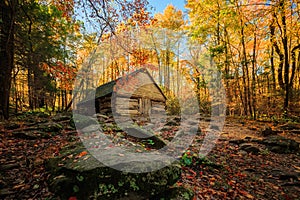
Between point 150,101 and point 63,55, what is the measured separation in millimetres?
7990

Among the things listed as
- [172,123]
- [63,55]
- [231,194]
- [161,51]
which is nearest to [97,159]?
[231,194]

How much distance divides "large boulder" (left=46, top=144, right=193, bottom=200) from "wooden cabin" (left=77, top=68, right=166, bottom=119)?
335 inches


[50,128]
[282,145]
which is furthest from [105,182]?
[282,145]

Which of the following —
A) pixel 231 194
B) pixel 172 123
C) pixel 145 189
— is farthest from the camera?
pixel 172 123

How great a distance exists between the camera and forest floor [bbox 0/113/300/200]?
2594 millimetres

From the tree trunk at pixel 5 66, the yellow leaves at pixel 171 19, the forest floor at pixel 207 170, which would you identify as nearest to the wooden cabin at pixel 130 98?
the tree trunk at pixel 5 66

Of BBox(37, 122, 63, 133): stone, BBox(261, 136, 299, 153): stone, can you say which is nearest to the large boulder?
BBox(37, 122, 63, 133): stone

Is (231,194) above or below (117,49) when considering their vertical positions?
below

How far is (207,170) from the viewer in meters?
3.98

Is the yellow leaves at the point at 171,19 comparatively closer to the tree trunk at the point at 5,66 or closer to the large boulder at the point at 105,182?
the tree trunk at the point at 5,66

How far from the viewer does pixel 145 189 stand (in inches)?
92.0

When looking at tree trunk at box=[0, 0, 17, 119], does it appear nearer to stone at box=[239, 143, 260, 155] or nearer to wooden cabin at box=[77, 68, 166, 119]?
wooden cabin at box=[77, 68, 166, 119]

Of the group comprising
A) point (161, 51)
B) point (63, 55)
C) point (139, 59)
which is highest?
point (161, 51)

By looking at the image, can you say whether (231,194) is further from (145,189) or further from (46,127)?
(46,127)
